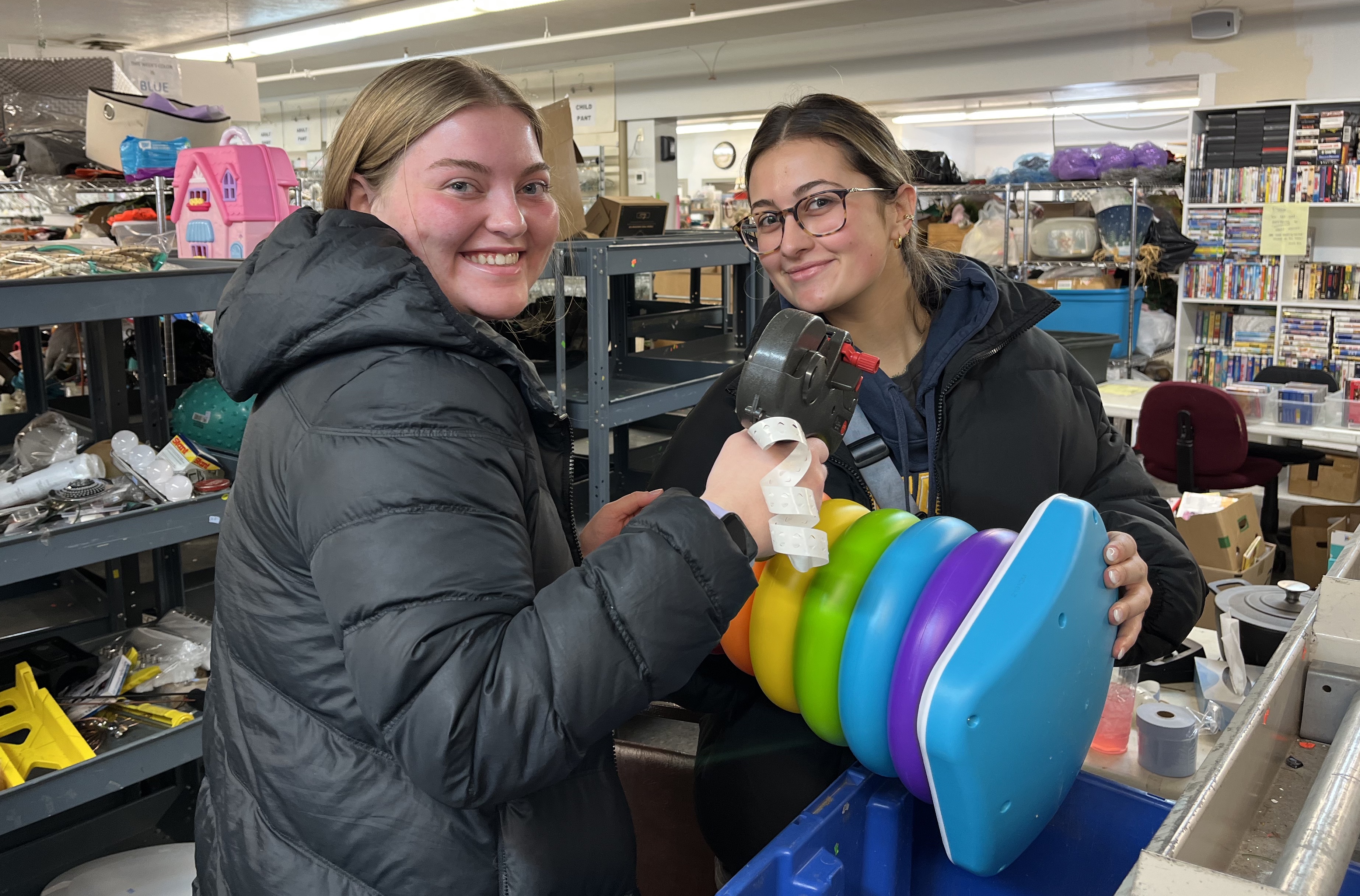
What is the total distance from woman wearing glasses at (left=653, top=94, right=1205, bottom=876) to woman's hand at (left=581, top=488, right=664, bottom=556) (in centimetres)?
16

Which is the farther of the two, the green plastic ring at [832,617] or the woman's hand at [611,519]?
the woman's hand at [611,519]

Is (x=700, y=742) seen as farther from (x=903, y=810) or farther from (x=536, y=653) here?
(x=536, y=653)

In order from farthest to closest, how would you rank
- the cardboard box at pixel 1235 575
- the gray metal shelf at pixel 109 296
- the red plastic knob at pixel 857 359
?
the cardboard box at pixel 1235 575 < the gray metal shelf at pixel 109 296 < the red plastic knob at pixel 857 359

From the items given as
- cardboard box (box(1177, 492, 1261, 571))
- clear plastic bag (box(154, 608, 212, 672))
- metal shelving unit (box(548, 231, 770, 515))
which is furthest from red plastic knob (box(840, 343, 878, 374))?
cardboard box (box(1177, 492, 1261, 571))

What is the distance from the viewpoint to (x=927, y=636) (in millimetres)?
868

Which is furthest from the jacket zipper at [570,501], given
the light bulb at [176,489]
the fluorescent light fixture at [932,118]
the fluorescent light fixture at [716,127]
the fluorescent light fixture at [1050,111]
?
the fluorescent light fixture at [716,127]

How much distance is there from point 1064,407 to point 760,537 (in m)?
0.71

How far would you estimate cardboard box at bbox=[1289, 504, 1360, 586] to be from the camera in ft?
13.6

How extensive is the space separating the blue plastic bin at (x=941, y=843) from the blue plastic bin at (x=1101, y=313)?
6.14 meters

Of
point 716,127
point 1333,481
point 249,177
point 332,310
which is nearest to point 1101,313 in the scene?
point 1333,481

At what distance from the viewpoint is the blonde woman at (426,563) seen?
2.51ft

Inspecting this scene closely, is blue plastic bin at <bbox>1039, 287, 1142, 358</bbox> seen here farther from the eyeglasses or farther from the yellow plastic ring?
the yellow plastic ring

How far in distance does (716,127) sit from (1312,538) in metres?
13.4

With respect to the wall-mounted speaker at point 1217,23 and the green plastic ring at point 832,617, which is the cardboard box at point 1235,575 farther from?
the wall-mounted speaker at point 1217,23
